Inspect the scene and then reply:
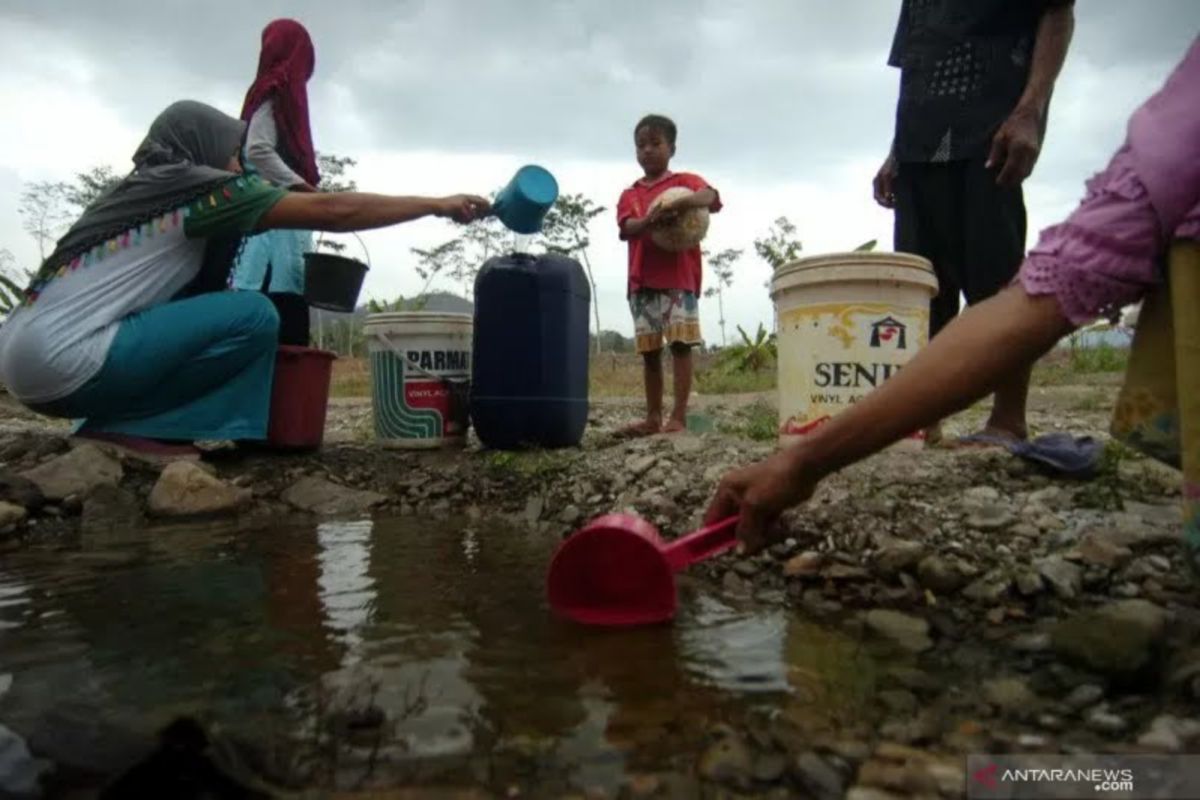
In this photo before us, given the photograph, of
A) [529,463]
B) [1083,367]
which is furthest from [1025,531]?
[1083,367]

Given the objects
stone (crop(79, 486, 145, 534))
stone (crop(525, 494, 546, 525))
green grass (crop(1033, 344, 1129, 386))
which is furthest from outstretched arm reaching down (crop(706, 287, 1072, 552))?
green grass (crop(1033, 344, 1129, 386))

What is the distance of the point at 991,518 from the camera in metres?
1.91

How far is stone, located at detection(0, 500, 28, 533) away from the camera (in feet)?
8.06

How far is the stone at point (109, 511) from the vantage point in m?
2.68

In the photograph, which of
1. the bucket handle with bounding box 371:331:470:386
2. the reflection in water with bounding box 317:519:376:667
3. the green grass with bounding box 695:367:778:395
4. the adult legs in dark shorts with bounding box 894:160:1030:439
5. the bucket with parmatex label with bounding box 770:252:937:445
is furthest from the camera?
the green grass with bounding box 695:367:778:395

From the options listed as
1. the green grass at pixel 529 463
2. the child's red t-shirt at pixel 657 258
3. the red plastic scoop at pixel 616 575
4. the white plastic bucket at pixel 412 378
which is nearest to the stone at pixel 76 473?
the white plastic bucket at pixel 412 378

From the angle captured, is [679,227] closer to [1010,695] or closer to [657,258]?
[657,258]

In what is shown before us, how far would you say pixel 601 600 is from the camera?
164 cm

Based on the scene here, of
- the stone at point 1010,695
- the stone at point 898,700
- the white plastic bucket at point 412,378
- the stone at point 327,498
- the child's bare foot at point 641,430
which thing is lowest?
the stone at point 898,700

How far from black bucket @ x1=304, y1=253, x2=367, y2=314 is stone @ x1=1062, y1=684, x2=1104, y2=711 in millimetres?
2883

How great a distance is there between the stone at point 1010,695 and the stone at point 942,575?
43cm

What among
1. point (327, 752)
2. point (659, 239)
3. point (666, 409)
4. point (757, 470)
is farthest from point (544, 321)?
point (666, 409)

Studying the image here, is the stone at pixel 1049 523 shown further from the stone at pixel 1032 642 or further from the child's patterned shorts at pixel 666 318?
the child's patterned shorts at pixel 666 318

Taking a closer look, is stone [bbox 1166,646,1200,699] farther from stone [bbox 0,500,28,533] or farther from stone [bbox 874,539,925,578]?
stone [bbox 0,500,28,533]
